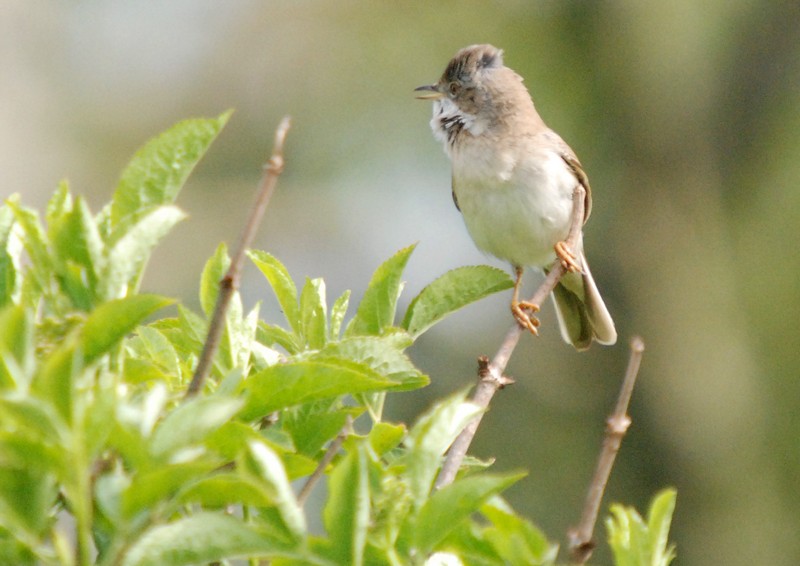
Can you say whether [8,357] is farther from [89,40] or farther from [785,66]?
[785,66]

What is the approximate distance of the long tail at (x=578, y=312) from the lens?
4773 mm

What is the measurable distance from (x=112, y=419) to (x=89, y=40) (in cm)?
1175

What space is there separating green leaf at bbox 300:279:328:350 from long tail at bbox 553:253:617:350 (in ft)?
10.9

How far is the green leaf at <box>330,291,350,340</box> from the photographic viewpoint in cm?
155

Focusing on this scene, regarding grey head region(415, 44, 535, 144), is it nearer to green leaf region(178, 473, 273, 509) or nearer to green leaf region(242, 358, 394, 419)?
green leaf region(242, 358, 394, 419)

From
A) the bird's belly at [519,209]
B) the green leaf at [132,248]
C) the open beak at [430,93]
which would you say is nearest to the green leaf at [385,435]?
the green leaf at [132,248]

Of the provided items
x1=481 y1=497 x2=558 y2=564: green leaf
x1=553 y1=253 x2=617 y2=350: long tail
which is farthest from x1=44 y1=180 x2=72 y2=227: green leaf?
x1=553 y1=253 x2=617 y2=350: long tail

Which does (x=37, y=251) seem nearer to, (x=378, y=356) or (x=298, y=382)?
(x=298, y=382)

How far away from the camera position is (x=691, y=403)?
39.9 ft

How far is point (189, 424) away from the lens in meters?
0.91

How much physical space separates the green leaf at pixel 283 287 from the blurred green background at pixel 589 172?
8.03 metres

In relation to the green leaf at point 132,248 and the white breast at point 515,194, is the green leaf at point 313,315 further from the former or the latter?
the white breast at point 515,194

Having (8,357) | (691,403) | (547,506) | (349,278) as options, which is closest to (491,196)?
(8,357)

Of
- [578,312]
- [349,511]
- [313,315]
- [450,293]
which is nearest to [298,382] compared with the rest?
[349,511]
